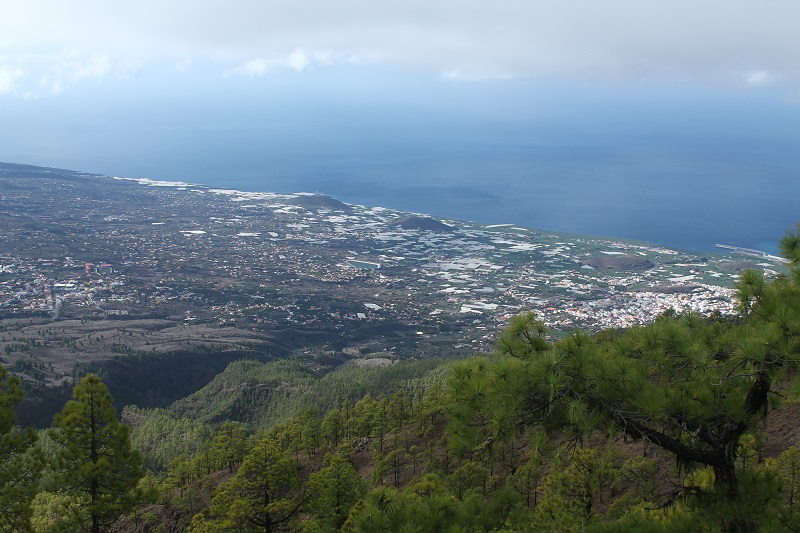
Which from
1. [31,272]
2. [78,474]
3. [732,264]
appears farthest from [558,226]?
[78,474]

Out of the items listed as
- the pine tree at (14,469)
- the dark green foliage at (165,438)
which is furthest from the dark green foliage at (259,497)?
the dark green foliage at (165,438)

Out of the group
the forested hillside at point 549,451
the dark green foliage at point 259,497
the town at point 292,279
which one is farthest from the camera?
the town at point 292,279

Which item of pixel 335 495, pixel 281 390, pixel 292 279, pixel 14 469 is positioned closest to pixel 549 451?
pixel 14 469

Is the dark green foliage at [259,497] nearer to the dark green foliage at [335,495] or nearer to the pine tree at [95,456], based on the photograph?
the dark green foliage at [335,495]

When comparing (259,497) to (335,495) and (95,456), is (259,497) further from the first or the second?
(95,456)

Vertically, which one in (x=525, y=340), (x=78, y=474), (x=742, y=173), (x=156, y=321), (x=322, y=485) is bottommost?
(x=156, y=321)

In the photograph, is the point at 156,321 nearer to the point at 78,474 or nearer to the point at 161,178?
the point at 78,474
